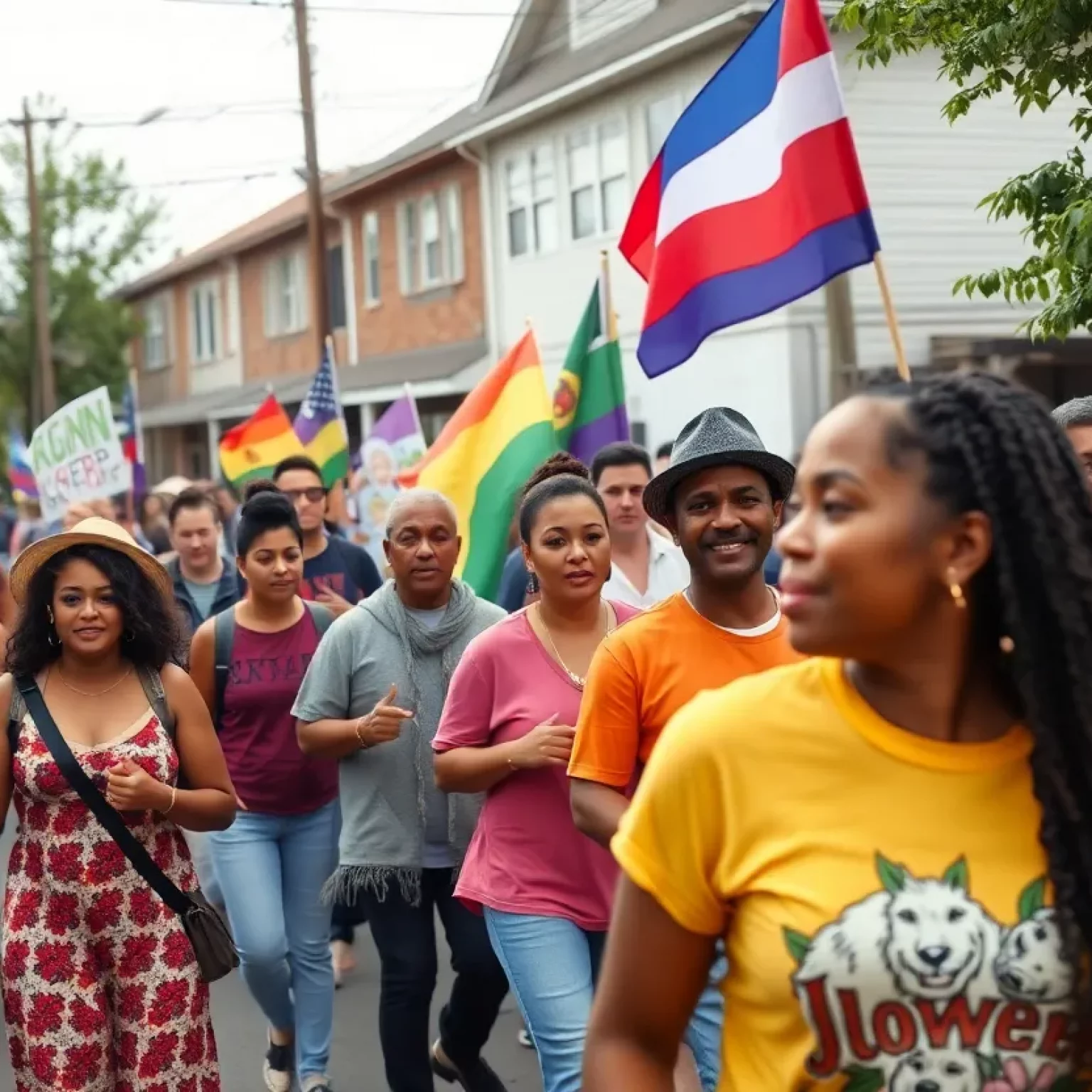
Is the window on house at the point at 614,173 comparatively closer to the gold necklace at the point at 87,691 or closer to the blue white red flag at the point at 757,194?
the blue white red flag at the point at 757,194

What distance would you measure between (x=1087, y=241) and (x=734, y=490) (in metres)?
2.39

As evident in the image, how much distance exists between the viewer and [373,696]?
18.9ft

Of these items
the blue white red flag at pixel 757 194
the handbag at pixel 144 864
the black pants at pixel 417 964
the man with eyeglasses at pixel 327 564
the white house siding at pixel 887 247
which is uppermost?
the white house siding at pixel 887 247

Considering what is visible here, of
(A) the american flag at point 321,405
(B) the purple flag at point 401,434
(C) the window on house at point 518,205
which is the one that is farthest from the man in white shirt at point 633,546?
(C) the window on house at point 518,205

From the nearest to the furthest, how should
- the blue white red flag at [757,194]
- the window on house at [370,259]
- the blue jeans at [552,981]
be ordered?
the blue jeans at [552,981] < the blue white red flag at [757,194] < the window on house at [370,259]

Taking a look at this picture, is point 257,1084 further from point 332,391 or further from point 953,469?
point 332,391

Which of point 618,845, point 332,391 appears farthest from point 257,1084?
point 332,391

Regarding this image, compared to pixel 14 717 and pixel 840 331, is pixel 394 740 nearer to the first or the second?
pixel 14 717

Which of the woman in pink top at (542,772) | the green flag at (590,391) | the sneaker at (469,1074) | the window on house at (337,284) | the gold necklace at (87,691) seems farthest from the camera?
the window on house at (337,284)

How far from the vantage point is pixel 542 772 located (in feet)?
15.7

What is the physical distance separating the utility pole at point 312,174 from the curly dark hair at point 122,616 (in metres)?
18.7

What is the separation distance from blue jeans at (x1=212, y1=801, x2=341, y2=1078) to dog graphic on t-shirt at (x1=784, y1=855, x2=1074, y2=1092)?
4.18m

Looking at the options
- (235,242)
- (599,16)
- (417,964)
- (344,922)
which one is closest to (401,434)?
(344,922)

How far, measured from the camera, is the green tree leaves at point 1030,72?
6215mm
